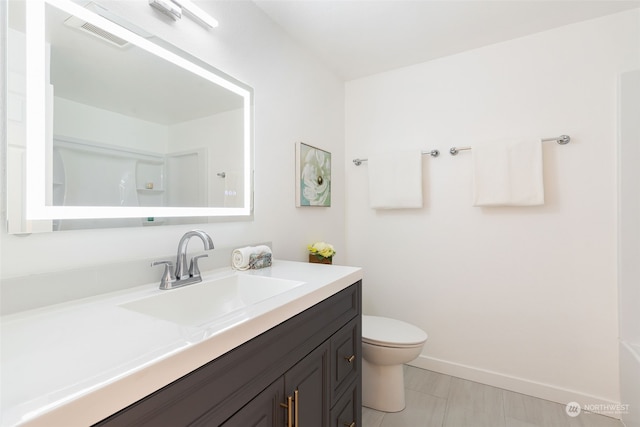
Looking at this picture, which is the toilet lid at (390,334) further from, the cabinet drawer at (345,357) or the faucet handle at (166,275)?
the faucet handle at (166,275)

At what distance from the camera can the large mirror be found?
814 mm

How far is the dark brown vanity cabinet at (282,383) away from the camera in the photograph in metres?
0.57

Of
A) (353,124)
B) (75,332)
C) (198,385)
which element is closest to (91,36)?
(75,332)

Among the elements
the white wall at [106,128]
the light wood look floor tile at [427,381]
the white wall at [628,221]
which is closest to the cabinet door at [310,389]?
the white wall at [106,128]

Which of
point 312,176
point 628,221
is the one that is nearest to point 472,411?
point 628,221

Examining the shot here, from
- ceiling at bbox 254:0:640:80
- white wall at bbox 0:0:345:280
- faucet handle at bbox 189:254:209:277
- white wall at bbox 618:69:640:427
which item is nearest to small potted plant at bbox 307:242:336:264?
white wall at bbox 0:0:345:280

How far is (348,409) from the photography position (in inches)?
50.0

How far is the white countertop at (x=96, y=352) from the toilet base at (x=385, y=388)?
1.10 metres

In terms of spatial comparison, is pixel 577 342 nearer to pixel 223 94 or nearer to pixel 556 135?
pixel 556 135

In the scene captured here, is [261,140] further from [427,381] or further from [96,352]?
[427,381]

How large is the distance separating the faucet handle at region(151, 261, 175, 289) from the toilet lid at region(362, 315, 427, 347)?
1.09m

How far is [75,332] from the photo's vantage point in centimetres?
65

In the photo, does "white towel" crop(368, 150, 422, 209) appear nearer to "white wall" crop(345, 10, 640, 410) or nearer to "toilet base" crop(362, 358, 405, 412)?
"white wall" crop(345, 10, 640, 410)

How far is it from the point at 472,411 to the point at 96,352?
1.94 metres
